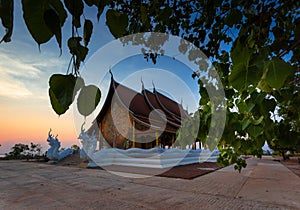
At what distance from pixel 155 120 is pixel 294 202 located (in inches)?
338


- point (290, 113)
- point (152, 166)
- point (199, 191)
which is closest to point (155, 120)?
point (152, 166)

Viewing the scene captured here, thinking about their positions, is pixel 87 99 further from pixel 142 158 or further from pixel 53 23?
pixel 142 158

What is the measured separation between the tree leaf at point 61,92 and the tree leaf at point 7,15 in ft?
0.32

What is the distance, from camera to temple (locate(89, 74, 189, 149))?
10680 millimetres

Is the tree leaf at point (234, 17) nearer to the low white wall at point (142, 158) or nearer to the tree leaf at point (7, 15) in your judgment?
the tree leaf at point (7, 15)

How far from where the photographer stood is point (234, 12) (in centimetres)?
96

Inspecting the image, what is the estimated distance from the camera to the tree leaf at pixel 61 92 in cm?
37

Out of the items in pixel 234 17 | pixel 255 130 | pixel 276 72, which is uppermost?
pixel 234 17

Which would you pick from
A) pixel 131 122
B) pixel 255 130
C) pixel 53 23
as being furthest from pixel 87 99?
pixel 131 122

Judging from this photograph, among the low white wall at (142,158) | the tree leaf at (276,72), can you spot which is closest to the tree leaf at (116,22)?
the tree leaf at (276,72)

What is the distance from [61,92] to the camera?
378 millimetres

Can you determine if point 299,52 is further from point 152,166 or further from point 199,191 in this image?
point 152,166

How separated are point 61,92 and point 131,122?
10.4 m

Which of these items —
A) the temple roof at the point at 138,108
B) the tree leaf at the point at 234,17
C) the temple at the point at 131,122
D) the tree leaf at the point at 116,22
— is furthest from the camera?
the temple at the point at 131,122
